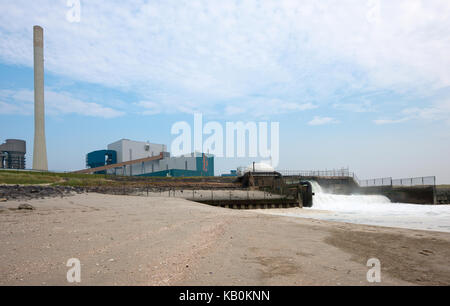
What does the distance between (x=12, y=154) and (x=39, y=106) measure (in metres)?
19.7

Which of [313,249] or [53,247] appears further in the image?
[313,249]

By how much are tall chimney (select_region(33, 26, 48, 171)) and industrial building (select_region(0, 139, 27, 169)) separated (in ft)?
52.4

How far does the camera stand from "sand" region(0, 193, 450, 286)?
15.8ft

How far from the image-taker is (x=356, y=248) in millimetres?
7719

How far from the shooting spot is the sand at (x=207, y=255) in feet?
15.8

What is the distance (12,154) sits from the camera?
70.7 m
